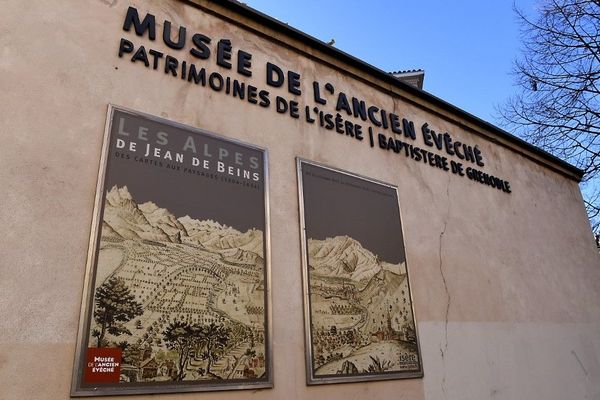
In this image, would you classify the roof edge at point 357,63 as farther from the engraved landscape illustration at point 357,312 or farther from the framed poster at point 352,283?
the engraved landscape illustration at point 357,312

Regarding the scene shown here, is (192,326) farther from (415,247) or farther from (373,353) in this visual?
(415,247)

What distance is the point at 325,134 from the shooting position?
4109 millimetres

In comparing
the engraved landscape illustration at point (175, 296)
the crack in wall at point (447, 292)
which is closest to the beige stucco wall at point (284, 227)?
the crack in wall at point (447, 292)

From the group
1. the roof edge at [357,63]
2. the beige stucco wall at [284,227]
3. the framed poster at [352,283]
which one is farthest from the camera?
the roof edge at [357,63]

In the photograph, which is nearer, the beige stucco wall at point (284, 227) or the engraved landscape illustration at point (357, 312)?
the beige stucco wall at point (284, 227)

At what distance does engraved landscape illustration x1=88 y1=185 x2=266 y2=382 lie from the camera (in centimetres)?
249

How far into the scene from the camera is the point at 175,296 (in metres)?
2.71

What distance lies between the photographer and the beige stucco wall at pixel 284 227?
240 cm

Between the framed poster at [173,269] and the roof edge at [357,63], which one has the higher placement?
the roof edge at [357,63]

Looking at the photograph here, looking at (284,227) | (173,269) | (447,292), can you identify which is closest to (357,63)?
(284,227)

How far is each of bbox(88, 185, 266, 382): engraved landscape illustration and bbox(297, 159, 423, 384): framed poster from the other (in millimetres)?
529

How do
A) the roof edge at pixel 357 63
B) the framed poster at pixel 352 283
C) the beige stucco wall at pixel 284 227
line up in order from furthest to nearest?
the roof edge at pixel 357 63 → the framed poster at pixel 352 283 → the beige stucco wall at pixel 284 227

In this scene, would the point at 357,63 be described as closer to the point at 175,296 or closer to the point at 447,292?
the point at 447,292

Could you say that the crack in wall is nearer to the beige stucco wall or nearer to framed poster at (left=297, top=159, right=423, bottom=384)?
the beige stucco wall
